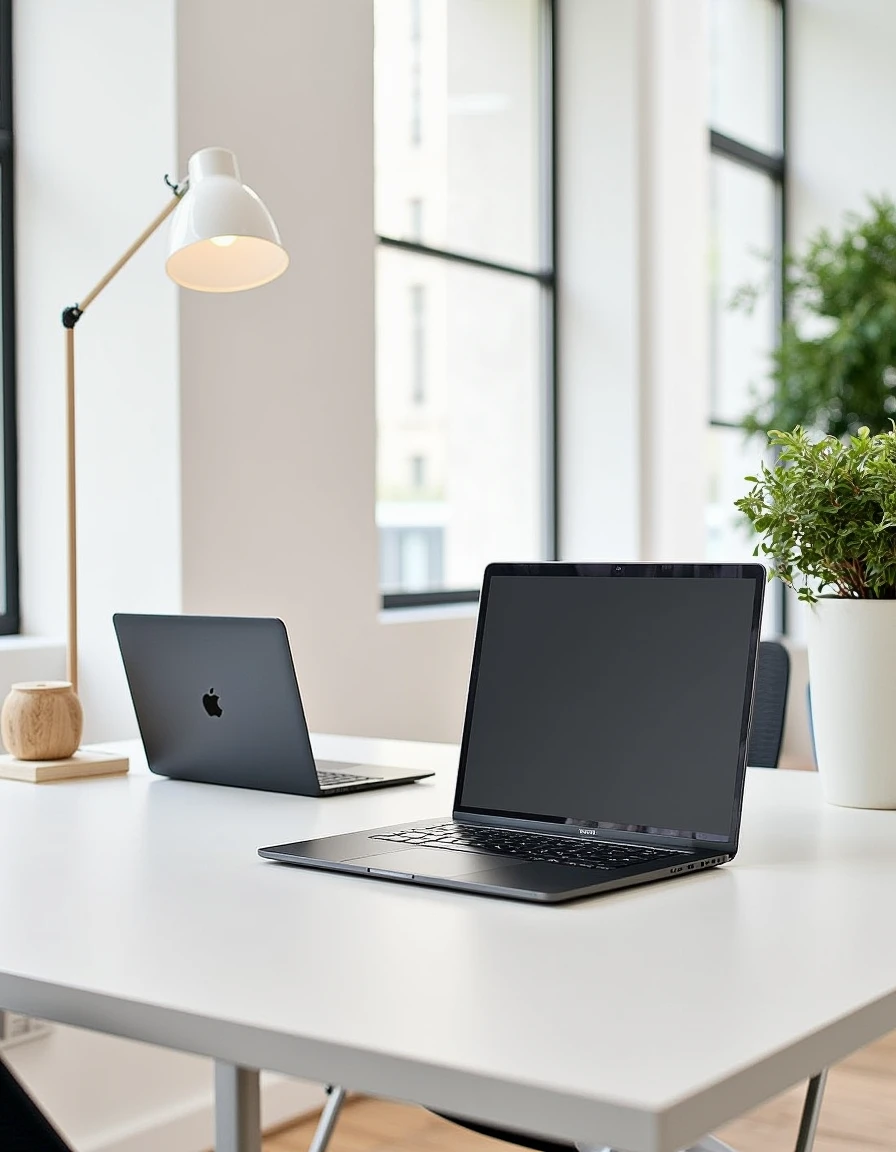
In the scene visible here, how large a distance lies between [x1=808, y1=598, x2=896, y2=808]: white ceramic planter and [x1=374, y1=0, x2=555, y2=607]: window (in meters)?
2.14

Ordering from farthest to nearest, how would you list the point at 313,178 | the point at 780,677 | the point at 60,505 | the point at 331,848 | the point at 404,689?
the point at 404,689
the point at 313,178
the point at 60,505
the point at 780,677
the point at 331,848

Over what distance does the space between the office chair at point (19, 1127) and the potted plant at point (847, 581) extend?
0.90 meters

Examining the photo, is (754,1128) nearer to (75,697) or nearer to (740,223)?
(75,697)

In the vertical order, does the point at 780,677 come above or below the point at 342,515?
below

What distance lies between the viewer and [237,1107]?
1019 millimetres

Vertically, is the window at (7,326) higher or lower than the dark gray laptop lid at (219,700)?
higher

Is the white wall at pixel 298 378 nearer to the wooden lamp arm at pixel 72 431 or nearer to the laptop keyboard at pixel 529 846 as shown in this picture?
the wooden lamp arm at pixel 72 431

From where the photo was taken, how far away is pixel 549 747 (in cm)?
136

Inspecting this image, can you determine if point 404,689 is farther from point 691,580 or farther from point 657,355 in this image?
point 691,580

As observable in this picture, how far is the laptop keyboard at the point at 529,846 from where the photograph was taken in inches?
48.3

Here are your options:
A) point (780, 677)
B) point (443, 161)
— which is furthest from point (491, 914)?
point (443, 161)

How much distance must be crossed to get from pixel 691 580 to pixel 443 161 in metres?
2.82

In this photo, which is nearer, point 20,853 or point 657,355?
point 20,853

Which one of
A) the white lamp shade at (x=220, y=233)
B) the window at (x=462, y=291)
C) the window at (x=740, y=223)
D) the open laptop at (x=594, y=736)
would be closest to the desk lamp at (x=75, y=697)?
the white lamp shade at (x=220, y=233)
